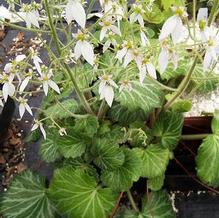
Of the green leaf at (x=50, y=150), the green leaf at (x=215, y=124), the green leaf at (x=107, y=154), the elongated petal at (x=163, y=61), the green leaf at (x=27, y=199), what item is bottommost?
the green leaf at (x=27, y=199)

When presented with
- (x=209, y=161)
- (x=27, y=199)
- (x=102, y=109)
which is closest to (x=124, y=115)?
(x=102, y=109)

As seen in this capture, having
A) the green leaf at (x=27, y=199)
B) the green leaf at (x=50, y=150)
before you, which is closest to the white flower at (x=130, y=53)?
the green leaf at (x=50, y=150)

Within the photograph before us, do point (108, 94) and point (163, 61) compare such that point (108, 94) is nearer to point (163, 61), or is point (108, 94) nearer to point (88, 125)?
point (163, 61)

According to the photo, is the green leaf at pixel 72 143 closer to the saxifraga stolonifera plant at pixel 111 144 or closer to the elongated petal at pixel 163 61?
the saxifraga stolonifera plant at pixel 111 144

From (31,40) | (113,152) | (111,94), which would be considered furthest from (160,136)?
(31,40)

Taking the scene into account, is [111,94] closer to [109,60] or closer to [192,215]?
[109,60]
